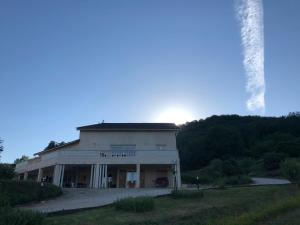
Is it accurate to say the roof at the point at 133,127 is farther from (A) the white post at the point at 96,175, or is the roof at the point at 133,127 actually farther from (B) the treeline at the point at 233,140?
(B) the treeline at the point at 233,140

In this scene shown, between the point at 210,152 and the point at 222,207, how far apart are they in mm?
58408

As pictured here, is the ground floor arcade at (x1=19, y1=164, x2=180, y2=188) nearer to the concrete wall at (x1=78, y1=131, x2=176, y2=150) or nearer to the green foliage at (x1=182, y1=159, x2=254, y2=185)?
the concrete wall at (x1=78, y1=131, x2=176, y2=150)

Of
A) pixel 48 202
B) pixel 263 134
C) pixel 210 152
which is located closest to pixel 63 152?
pixel 48 202

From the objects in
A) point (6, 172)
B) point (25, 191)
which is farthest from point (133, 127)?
point (25, 191)

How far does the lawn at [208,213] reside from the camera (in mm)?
15078

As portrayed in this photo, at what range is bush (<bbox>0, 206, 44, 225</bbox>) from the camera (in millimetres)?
12547

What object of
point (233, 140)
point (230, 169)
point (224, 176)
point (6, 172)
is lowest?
point (6, 172)

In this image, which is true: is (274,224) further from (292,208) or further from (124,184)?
(124,184)

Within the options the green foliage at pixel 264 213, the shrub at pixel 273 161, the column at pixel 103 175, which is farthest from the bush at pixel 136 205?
the shrub at pixel 273 161

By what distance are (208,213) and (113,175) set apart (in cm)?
2037

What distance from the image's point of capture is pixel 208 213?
1680 centimetres

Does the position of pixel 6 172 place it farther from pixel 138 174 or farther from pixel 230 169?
pixel 230 169

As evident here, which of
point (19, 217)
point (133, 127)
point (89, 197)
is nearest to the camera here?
point (19, 217)

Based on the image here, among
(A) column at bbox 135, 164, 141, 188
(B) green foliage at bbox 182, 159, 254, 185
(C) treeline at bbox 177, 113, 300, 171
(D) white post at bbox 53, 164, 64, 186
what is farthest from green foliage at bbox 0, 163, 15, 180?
(C) treeline at bbox 177, 113, 300, 171
